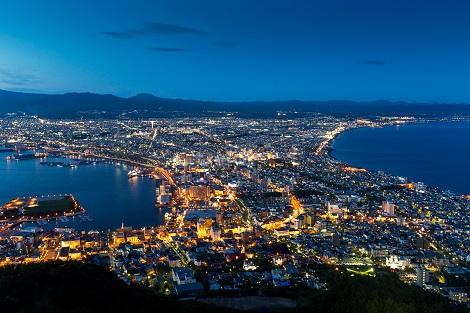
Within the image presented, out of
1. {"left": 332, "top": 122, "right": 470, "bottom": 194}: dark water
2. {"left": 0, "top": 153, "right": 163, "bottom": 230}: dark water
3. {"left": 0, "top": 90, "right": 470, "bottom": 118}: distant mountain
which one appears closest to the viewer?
{"left": 0, "top": 153, "right": 163, "bottom": 230}: dark water

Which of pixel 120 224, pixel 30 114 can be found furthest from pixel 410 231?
pixel 30 114

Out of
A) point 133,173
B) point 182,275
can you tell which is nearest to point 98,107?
point 133,173

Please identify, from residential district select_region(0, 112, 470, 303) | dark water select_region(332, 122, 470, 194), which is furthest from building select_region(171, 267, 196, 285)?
dark water select_region(332, 122, 470, 194)

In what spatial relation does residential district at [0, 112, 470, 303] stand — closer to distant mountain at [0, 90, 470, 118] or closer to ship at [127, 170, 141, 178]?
ship at [127, 170, 141, 178]

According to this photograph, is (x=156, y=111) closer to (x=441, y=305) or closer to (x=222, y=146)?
(x=222, y=146)

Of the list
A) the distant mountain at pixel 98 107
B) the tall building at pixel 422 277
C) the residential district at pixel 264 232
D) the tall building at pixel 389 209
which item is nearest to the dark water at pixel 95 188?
the residential district at pixel 264 232

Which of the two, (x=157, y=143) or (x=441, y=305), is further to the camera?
(x=157, y=143)

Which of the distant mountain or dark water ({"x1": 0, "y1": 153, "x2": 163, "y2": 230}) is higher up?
the distant mountain
